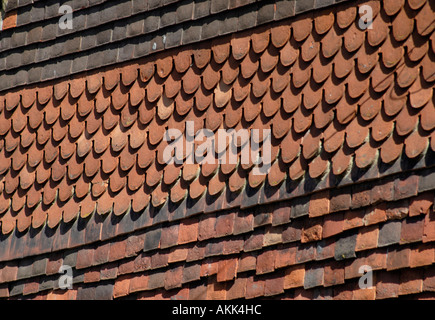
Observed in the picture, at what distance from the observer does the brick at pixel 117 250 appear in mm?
7133

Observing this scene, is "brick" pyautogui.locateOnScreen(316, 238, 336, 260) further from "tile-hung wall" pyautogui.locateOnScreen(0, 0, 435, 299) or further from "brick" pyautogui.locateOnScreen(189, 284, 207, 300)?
"brick" pyautogui.locateOnScreen(189, 284, 207, 300)

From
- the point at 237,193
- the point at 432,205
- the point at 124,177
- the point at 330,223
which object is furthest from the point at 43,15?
the point at 432,205

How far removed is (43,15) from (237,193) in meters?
2.69

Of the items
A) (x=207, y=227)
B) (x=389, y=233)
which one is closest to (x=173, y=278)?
(x=207, y=227)

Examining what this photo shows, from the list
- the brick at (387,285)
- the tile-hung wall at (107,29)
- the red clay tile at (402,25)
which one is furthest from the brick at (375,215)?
the tile-hung wall at (107,29)

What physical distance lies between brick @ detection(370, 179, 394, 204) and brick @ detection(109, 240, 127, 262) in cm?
206

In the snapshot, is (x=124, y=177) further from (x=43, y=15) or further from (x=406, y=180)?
(x=406, y=180)

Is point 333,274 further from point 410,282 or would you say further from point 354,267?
point 410,282

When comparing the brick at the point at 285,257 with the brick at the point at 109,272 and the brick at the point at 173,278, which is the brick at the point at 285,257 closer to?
the brick at the point at 173,278

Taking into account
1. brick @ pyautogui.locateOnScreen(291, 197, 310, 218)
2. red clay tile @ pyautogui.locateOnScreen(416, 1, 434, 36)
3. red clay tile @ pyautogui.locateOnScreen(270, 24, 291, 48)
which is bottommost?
brick @ pyautogui.locateOnScreen(291, 197, 310, 218)

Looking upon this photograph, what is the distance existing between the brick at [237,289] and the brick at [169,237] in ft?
1.90

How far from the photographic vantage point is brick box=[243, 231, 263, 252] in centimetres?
657

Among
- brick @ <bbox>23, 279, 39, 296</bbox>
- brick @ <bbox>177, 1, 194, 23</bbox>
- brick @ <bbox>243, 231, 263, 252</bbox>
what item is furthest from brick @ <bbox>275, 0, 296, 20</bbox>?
brick @ <bbox>23, 279, 39, 296</bbox>

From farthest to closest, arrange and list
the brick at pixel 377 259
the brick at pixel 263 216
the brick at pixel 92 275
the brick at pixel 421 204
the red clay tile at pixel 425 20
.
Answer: the brick at pixel 92 275
the brick at pixel 263 216
the red clay tile at pixel 425 20
the brick at pixel 377 259
the brick at pixel 421 204
